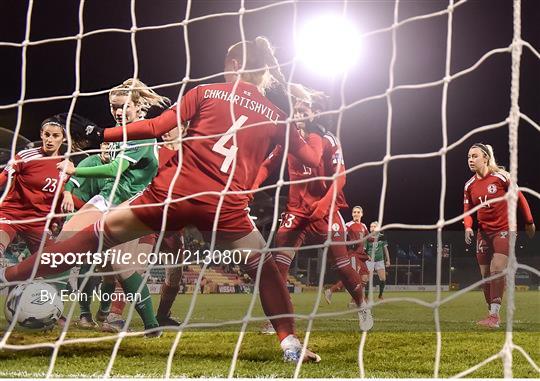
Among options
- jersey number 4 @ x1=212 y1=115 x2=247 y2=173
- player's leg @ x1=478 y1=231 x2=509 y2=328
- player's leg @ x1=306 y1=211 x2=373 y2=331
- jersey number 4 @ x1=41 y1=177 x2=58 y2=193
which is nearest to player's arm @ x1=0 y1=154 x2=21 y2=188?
jersey number 4 @ x1=41 y1=177 x2=58 y2=193

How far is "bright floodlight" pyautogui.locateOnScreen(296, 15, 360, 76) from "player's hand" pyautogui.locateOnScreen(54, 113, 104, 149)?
74cm

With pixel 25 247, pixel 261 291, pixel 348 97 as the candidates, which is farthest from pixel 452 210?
pixel 25 247

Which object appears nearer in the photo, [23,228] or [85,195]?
[85,195]

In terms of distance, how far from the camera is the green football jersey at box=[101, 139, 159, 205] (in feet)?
6.04

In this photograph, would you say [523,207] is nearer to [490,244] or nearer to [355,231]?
[490,244]

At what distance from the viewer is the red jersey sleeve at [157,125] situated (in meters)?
1.68

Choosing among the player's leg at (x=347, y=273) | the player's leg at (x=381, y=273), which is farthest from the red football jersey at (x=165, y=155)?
the player's leg at (x=381, y=273)

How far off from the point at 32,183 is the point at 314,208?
938 mm

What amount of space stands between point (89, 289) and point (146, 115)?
0.66 m

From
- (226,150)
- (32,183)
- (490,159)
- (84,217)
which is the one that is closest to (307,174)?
(226,150)

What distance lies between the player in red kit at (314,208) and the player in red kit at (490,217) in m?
0.48

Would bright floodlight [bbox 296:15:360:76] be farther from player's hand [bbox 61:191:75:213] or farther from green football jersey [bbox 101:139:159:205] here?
player's hand [bbox 61:191:75:213]

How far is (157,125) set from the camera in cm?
168

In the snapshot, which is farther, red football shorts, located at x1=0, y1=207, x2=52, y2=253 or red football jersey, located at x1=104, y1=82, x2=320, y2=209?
red football shorts, located at x1=0, y1=207, x2=52, y2=253
